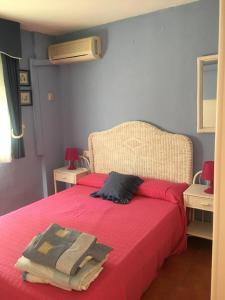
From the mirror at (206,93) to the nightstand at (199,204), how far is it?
63 cm

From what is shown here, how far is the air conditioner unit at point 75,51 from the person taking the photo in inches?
136

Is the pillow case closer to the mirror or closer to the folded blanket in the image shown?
the mirror

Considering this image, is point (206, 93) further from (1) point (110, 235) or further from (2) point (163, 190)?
(1) point (110, 235)

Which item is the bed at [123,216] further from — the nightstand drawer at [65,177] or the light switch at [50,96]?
the light switch at [50,96]

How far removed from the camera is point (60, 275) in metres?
1.58

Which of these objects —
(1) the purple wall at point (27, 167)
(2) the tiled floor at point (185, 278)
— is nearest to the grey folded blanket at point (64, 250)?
(2) the tiled floor at point (185, 278)

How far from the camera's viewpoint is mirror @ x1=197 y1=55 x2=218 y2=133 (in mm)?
2824

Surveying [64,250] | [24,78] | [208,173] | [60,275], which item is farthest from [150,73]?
[60,275]

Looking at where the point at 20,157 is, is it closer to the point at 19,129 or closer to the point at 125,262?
the point at 19,129

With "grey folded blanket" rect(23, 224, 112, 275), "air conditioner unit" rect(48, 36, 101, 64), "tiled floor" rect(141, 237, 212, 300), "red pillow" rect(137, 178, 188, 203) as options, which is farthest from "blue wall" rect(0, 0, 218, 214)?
"grey folded blanket" rect(23, 224, 112, 275)

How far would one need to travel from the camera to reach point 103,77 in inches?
143

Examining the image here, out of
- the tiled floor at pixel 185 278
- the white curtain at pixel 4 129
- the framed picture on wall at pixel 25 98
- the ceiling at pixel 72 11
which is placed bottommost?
the tiled floor at pixel 185 278

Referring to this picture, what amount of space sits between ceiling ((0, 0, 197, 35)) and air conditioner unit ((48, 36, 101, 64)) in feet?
0.69

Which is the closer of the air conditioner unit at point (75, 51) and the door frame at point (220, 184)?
the door frame at point (220, 184)
